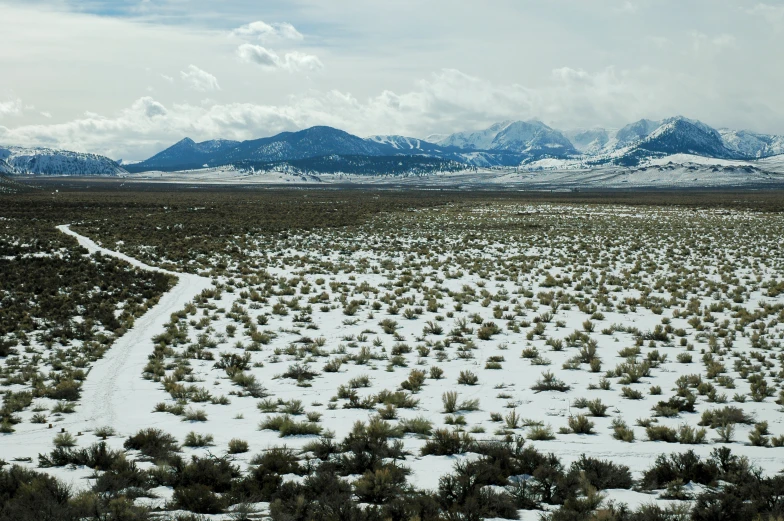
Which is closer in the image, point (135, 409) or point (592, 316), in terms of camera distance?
point (135, 409)

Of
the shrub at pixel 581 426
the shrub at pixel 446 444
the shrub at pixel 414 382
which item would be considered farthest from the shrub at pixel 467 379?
the shrub at pixel 446 444

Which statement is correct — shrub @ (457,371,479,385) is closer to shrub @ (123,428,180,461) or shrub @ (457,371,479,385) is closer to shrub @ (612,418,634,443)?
shrub @ (612,418,634,443)

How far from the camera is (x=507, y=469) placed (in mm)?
7387

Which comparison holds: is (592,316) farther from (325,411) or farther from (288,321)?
(325,411)

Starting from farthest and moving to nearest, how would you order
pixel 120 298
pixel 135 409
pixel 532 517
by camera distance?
pixel 120 298, pixel 135 409, pixel 532 517

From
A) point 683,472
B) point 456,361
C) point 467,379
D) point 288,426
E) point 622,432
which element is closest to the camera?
point 683,472

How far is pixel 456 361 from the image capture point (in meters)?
13.1

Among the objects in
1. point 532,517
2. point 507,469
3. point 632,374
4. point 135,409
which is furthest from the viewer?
point 632,374

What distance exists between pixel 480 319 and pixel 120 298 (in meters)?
Result: 12.3

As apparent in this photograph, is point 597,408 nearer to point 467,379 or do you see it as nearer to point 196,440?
point 467,379

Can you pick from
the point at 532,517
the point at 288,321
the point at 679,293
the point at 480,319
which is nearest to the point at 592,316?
the point at 480,319

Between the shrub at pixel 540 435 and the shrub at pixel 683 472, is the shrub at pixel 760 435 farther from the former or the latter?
the shrub at pixel 540 435

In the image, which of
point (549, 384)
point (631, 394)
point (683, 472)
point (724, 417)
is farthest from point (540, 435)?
point (724, 417)

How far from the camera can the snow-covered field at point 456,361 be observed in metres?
8.77
